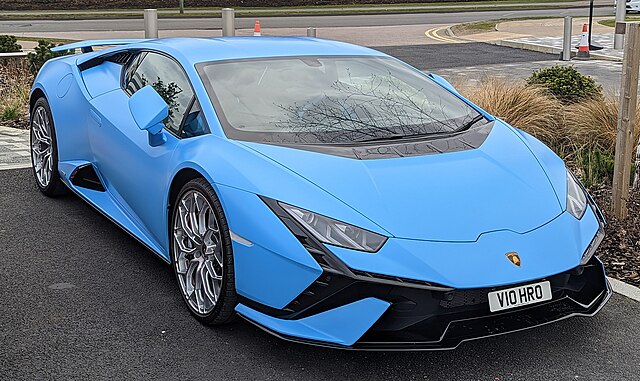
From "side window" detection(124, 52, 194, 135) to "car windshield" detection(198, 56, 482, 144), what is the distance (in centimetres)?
17

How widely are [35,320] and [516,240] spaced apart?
2330 millimetres

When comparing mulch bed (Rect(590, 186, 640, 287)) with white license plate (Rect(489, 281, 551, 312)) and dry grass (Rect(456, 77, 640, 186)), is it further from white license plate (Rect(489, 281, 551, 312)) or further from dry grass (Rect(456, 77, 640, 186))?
white license plate (Rect(489, 281, 551, 312))

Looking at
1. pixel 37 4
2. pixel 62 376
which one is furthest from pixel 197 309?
pixel 37 4

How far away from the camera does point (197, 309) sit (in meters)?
4.10

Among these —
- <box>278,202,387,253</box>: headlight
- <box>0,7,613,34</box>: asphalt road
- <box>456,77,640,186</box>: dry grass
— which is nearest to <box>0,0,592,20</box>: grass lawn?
<box>0,7,613,34</box>: asphalt road

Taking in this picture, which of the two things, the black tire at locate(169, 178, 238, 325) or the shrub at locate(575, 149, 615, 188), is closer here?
the black tire at locate(169, 178, 238, 325)

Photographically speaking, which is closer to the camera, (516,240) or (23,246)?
(516,240)

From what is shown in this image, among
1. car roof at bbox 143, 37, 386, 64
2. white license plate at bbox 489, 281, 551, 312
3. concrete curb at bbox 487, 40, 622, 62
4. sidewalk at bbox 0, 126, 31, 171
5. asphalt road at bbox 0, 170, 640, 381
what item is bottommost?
asphalt road at bbox 0, 170, 640, 381

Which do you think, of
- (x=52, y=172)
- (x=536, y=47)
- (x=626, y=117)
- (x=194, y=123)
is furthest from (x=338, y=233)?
(x=536, y=47)

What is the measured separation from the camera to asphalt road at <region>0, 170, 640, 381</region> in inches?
143

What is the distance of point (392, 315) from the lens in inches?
133

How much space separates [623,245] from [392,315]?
2.34 meters

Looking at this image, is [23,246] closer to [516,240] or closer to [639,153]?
[516,240]

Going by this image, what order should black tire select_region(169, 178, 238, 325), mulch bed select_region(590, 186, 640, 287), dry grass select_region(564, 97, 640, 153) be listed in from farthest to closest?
dry grass select_region(564, 97, 640, 153) → mulch bed select_region(590, 186, 640, 287) → black tire select_region(169, 178, 238, 325)
